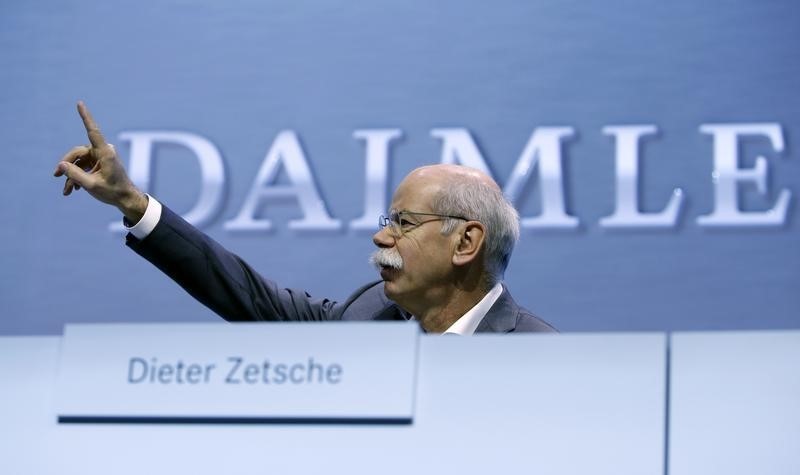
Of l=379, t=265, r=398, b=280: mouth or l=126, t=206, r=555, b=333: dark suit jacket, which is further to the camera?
l=379, t=265, r=398, b=280: mouth

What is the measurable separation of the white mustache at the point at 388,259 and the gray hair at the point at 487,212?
10 centimetres

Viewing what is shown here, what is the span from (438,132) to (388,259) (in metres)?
1.02

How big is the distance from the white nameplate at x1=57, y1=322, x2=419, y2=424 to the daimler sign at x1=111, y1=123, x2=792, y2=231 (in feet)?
6.14

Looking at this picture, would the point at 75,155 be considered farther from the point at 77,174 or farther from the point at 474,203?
the point at 474,203

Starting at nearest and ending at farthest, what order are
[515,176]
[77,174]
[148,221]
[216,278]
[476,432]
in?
[476,432]
[77,174]
[148,221]
[216,278]
[515,176]

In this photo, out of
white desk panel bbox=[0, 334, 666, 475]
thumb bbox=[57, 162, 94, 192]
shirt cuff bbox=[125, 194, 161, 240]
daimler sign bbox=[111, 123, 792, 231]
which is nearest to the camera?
white desk panel bbox=[0, 334, 666, 475]

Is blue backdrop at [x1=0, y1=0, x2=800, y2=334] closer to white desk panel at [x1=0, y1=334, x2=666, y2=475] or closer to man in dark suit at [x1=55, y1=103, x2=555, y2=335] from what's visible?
man in dark suit at [x1=55, y1=103, x2=555, y2=335]

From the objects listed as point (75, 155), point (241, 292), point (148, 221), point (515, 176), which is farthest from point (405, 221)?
point (515, 176)

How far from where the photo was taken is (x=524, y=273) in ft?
10.4

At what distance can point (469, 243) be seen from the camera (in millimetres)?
2346

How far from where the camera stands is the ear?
2.33 metres

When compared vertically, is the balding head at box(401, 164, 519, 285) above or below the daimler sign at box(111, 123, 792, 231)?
below

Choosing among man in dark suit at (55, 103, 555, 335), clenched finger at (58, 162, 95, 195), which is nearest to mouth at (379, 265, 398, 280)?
man in dark suit at (55, 103, 555, 335)

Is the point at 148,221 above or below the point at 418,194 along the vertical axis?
below
